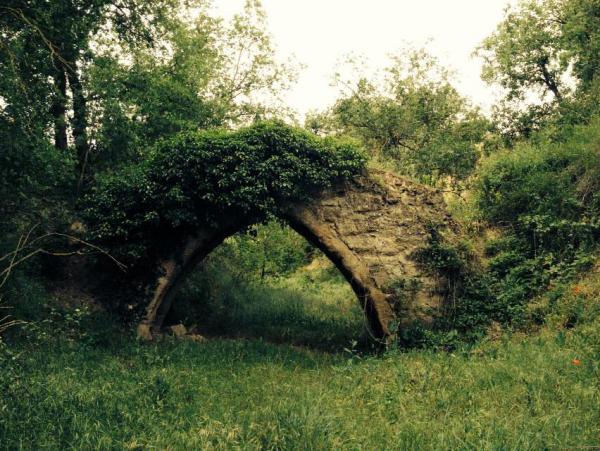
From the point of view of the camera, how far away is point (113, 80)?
1184cm

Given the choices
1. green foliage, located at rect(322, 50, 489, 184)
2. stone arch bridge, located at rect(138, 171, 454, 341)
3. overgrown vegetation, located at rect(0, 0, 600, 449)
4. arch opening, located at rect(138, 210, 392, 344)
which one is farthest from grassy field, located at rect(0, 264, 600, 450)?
green foliage, located at rect(322, 50, 489, 184)

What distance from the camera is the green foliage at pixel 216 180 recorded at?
10.2 metres

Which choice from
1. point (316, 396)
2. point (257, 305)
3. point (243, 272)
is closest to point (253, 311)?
point (257, 305)

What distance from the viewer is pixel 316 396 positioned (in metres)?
5.99

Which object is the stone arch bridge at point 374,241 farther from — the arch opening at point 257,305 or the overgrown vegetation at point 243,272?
the arch opening at point 257,305

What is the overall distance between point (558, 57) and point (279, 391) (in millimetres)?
18157

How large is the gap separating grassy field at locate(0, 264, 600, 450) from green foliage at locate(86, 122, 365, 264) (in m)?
2.99

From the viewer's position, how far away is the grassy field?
4480 millimetres

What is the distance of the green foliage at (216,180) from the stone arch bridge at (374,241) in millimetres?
383

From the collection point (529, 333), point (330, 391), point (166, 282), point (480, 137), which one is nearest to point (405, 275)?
point (529, 333)

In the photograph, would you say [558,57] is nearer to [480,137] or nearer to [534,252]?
[480,137]

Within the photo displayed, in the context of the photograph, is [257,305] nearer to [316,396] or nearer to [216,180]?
[216,180]

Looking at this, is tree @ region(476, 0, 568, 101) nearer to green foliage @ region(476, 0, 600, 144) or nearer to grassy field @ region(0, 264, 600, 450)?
green foliage @ region(476, 0, 600, 144)

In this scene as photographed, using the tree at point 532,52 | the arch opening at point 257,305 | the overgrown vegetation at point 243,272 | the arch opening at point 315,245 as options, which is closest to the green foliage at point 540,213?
the overgrown vegetation at point 243,272
